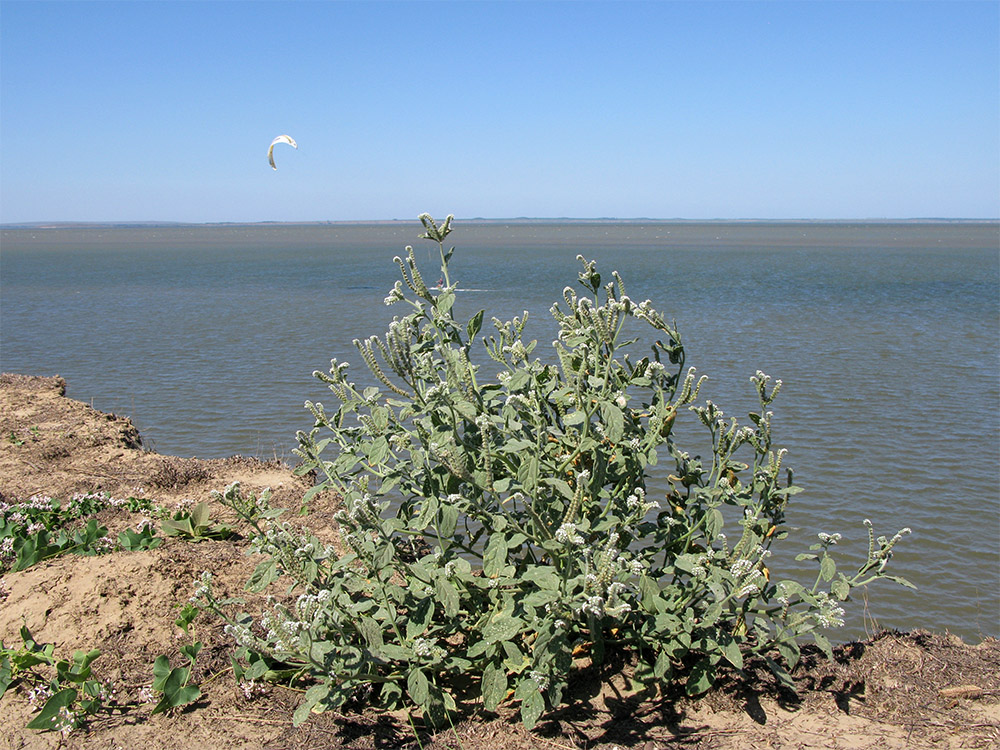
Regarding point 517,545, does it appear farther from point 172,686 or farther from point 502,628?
point 172,686

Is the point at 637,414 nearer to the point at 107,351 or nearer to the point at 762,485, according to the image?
the point at 762,485

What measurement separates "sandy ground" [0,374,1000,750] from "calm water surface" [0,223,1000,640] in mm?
1945

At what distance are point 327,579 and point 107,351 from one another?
48.4 feet

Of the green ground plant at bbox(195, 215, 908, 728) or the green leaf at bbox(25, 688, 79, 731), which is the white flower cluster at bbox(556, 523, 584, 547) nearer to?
the green ground plant at bbox(195, 215, 908, 728)

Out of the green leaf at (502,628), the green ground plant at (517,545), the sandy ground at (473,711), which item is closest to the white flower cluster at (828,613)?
the green ground plant at (517,545)

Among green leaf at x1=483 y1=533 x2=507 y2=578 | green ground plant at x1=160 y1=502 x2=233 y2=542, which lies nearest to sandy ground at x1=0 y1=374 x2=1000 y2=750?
green ground plant at x1=160 y1=502 x2=233 y2=542

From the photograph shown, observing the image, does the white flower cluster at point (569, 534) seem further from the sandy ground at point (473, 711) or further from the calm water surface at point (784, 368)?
the calm water surface at point (784, 368)

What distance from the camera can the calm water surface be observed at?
6969 mm

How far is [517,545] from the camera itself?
3.04 m

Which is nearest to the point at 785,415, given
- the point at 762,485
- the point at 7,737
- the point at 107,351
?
the point at 762,485

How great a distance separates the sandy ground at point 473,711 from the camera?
3.09 m

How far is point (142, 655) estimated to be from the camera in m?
3.57

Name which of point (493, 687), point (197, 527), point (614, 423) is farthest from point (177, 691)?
point (614, 423)

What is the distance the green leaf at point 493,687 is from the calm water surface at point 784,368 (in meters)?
3.40
